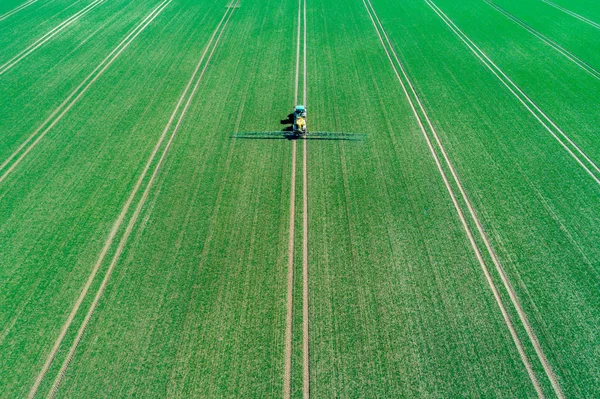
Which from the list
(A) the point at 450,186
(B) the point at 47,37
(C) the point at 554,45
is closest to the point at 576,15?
(C) the point at 554,45

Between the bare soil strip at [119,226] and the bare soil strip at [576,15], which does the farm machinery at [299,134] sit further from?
the bare soil strip at [576,15]

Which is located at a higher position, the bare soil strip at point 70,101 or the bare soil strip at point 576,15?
the bare soil strip at point 576,15

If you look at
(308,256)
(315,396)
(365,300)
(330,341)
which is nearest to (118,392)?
(315,396)

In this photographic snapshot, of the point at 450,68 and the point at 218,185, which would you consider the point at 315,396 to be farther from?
the point at 450,68

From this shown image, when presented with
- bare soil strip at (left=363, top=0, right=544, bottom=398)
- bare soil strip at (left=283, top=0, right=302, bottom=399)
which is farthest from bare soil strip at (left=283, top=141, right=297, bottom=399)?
bare soil strip at (left=363, top=0, right=544, bottom=398)

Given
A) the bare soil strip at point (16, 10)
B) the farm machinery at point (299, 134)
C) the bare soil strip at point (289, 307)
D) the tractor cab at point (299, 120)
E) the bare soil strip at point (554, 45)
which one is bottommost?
the bare soil strip at point (289, 307)

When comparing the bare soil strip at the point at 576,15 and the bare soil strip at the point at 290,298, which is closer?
the bare soil strip at the point at 290,298

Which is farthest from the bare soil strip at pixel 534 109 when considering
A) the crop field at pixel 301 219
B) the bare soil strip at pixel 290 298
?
the bare soil strip at pixel 290 298
